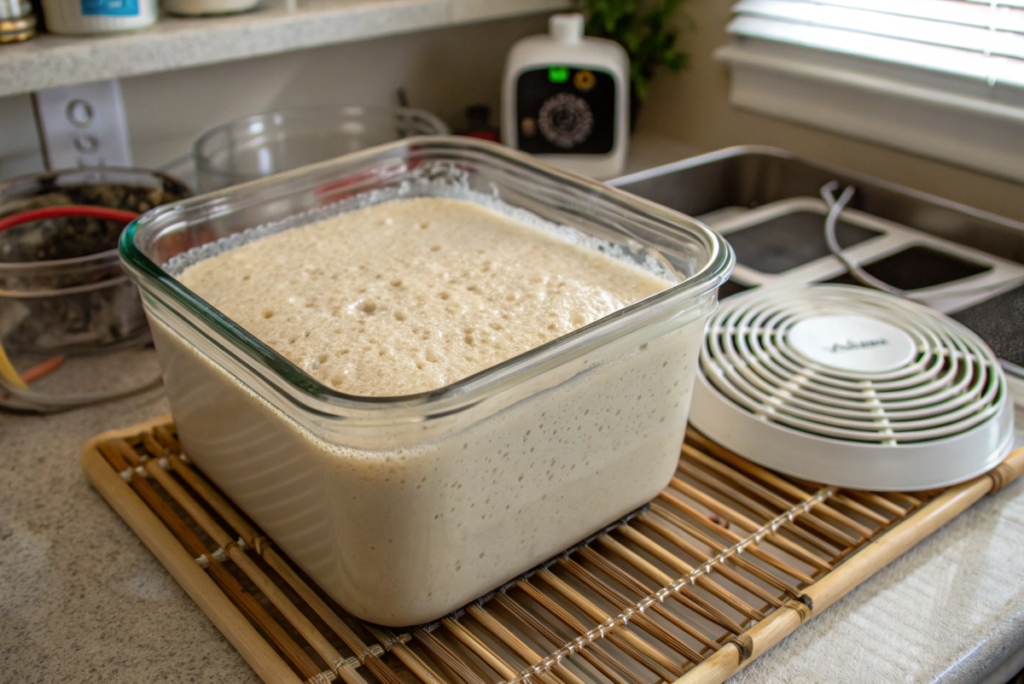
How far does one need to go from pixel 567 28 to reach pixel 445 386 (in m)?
0.88

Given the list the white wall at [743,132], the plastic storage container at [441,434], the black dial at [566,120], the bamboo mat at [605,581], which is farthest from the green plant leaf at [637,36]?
the bamboo mat at [605,581]

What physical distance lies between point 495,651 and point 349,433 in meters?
0.19

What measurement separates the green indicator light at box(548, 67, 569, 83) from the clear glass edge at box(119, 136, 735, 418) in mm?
527

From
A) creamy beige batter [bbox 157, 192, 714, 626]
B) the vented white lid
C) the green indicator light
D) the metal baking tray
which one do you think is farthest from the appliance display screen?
creamy beige batter [bbox 157, 192, 714, 626]

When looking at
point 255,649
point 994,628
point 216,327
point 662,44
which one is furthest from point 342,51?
point 994,628

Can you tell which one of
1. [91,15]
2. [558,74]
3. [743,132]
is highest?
[91,15]

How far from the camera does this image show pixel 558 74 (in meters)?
1.19

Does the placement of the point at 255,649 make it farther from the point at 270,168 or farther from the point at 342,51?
the point at 342,51

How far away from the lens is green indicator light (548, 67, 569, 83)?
1.19 meters

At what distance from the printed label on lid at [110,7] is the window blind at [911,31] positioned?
786 millimetres

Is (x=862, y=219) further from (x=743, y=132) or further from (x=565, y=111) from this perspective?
(x=565, y=111)

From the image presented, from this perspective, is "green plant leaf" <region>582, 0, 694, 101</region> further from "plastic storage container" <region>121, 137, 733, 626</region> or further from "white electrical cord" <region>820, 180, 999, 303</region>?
"plastic storage container" <region>121, 137, 733, 626</region>

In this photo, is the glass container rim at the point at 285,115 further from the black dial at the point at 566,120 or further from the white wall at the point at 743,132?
the white wall at the point at 743,132

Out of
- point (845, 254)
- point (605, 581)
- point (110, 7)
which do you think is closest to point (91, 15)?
point (110, 7)
